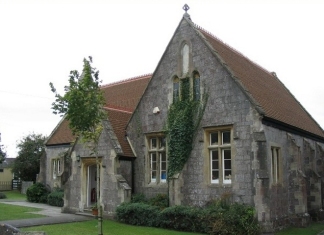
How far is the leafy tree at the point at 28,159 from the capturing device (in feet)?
130

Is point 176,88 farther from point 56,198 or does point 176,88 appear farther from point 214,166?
point 56,198

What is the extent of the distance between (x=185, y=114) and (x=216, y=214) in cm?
502

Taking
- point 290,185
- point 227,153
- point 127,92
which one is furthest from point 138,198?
point 127,92

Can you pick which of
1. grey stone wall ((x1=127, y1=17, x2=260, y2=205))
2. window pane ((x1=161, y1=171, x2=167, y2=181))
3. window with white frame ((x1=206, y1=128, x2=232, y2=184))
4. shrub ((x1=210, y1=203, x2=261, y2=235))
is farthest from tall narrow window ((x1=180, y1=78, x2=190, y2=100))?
shrub ((x1=210, y1=203, x2=261, y2=235))

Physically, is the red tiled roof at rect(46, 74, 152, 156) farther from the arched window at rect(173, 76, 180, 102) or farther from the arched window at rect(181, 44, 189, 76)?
the arched window at rect(181, 44, 189, 76)

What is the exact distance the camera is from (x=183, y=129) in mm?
18141

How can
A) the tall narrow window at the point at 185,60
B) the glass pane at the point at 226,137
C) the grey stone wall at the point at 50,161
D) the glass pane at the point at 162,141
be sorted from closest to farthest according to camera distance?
1. the glass pane at the point at 226,137
2. the tall narrow window at the point at 185,60
3. the glass pane at the point at 162,141
4. the grey stone wall at the point at 50,161

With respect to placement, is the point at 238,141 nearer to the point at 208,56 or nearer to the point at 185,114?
the point at 185,114

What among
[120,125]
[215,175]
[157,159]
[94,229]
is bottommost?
[94,229]

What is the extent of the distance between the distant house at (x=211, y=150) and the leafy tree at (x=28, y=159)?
19039mm

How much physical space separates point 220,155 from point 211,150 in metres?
0.65

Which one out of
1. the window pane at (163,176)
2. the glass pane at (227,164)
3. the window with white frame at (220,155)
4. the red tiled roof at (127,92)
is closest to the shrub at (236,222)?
the window with white frame at (220,155)

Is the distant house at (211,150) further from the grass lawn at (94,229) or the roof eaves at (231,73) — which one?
the grass lawn at (94,229)

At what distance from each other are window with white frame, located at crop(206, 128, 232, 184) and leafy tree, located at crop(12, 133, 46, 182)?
85.5 feet
